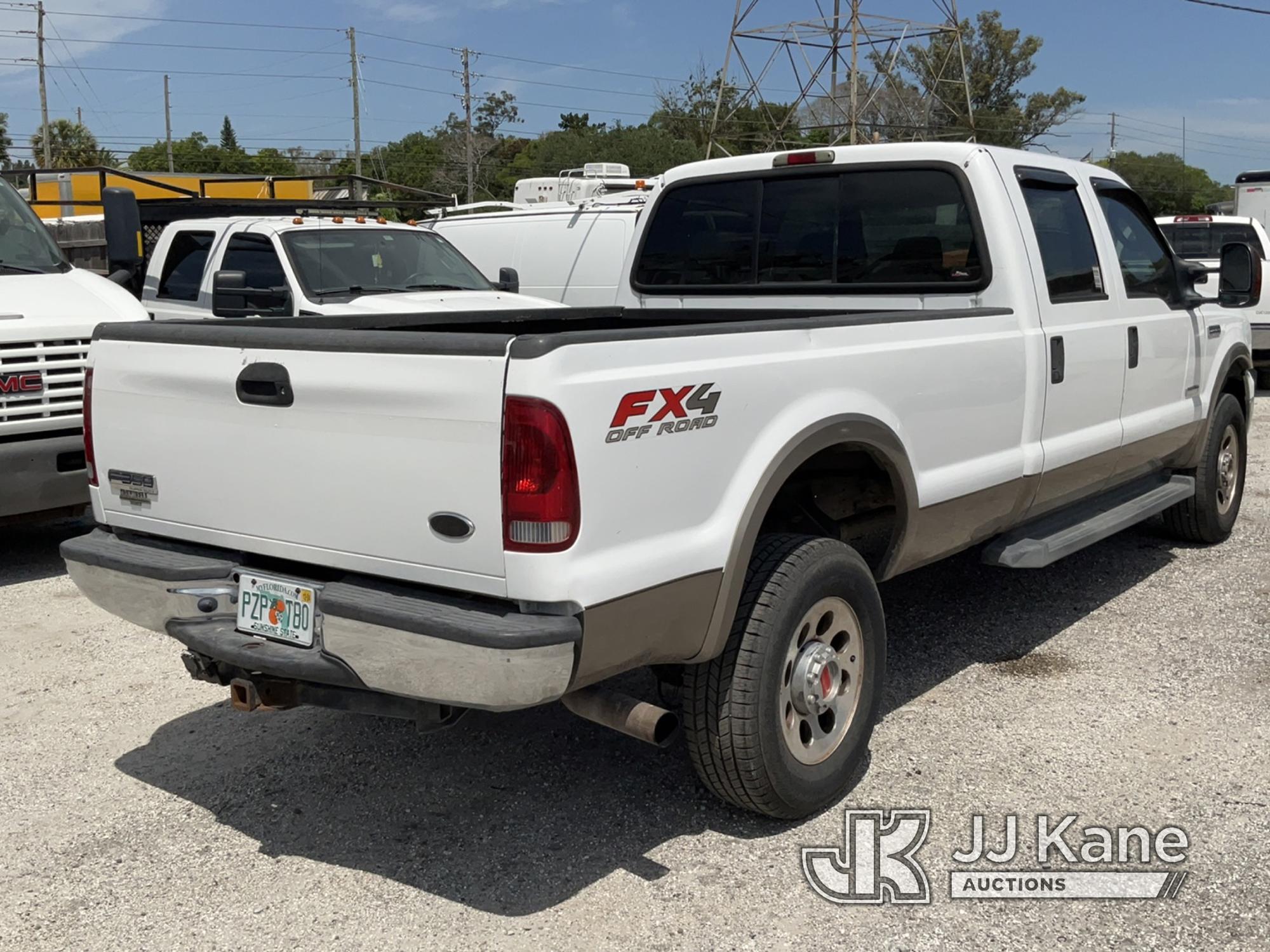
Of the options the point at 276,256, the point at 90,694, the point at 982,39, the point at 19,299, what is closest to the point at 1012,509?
the point at 90,694

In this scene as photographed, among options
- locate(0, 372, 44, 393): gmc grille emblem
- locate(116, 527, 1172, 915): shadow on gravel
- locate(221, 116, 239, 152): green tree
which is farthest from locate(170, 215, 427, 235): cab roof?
locate(221, 116, 239, 152): green tree

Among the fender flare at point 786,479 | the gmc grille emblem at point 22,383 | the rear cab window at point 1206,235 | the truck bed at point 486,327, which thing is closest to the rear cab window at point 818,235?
the truck bed at point 486,327

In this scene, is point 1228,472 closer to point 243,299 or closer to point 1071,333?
point 1071,333

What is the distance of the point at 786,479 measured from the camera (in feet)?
12.8

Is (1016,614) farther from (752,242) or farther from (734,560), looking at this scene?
(734,560)

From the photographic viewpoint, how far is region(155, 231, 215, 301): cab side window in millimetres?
10055

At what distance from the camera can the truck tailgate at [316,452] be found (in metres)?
3.14

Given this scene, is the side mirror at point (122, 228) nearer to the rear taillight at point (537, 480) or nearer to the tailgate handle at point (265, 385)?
the tailgate handle at point (265, 385)

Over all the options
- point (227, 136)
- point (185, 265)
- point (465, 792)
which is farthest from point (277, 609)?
point (227, 136)

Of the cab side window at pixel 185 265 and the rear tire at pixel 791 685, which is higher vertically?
the cab side window at pixel 185 265

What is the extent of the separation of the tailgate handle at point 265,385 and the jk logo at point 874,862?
6.53 ft

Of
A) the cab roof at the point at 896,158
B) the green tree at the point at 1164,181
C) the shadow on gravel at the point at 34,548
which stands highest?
the green tree at the point at 1164,181

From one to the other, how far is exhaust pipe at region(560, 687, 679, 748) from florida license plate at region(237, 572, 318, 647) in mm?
730

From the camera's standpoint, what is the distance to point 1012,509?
4996mm
